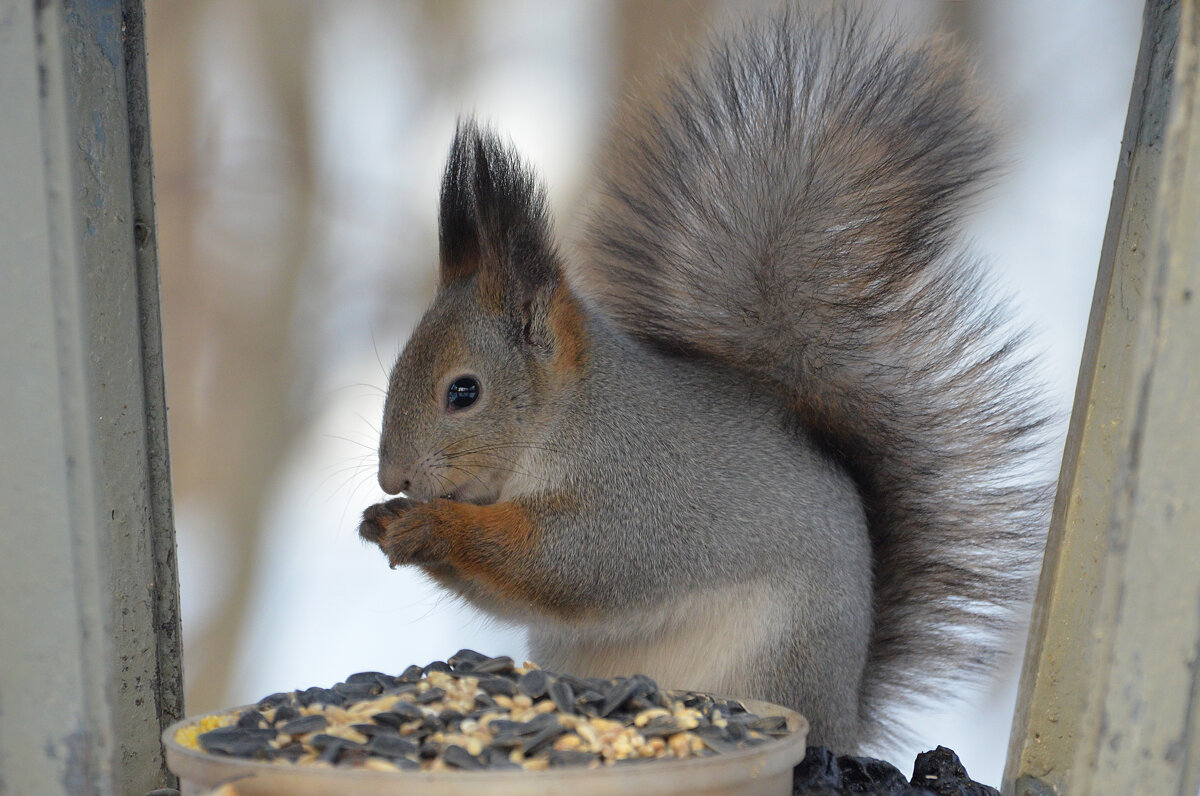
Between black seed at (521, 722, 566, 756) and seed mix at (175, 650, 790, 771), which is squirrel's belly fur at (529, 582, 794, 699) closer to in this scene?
seed mix at (175, 650, 790, 771)

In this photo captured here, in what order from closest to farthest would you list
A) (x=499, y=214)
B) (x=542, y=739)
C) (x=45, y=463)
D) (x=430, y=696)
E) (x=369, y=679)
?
(x=45, y=463) → (x=542, y=739) → (x=430, y=696) → (x=369, y=679) → (x=499, y=214)

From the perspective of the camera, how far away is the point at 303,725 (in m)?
0.97

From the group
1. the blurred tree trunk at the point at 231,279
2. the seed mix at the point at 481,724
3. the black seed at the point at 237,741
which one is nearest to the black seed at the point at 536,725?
the seed mix at the point at 481,724

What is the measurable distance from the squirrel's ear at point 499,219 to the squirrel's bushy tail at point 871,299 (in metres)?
0.24

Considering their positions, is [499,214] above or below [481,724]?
above

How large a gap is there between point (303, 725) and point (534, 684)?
221mm

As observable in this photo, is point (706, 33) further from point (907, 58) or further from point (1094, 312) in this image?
point (1094, 312)

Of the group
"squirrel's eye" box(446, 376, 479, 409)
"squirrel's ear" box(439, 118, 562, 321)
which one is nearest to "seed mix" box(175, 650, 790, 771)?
"squirrel's eye" box(446, 376, 479, 409)

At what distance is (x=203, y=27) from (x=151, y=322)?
1.85 m

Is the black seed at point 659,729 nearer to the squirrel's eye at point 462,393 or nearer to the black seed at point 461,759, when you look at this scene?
the black seed at point 461,759

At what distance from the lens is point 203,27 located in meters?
2.71

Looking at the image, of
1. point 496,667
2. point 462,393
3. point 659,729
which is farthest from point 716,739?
point 462,393

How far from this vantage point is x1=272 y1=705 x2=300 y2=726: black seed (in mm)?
1013

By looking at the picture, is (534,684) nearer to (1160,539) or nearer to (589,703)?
(589,703)
